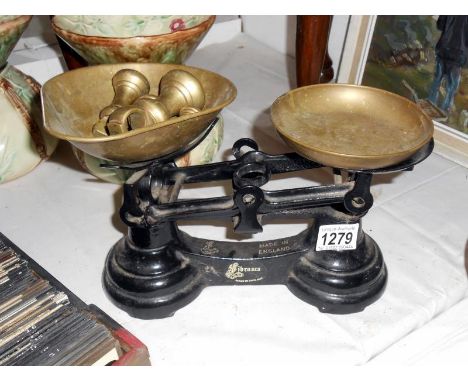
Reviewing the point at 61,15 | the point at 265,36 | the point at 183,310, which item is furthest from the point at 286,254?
the point at 265,36

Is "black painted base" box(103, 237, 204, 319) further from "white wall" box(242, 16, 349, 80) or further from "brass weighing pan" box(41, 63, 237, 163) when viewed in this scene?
"white wall" box(242, 16, 349, 80)

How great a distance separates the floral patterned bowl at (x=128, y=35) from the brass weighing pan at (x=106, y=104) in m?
0.12

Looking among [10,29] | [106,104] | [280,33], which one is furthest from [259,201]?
[280,33]

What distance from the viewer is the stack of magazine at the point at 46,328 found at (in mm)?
772

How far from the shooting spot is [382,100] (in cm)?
91

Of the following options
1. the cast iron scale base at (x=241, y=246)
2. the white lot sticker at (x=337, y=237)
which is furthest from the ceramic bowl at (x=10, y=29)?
the white lot sticker at (x=337, y=237)

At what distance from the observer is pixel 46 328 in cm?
81

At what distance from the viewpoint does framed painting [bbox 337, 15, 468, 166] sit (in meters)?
1.23

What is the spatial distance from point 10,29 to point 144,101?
419mm

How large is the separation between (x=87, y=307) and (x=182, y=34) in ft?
1.72

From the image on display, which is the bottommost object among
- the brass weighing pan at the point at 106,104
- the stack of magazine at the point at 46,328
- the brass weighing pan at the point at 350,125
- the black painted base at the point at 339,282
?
the black painted base at the point at 339,282

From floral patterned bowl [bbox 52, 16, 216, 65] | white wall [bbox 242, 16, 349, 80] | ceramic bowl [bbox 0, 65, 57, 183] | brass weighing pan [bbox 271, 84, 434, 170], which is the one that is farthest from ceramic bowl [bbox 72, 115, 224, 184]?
white wall [bbox 242, 16, 349, 80]

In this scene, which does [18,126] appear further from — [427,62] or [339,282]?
[427,62]

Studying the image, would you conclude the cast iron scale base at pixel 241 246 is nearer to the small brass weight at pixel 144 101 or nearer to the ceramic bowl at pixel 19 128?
the small brass weight at pixel 144 101
